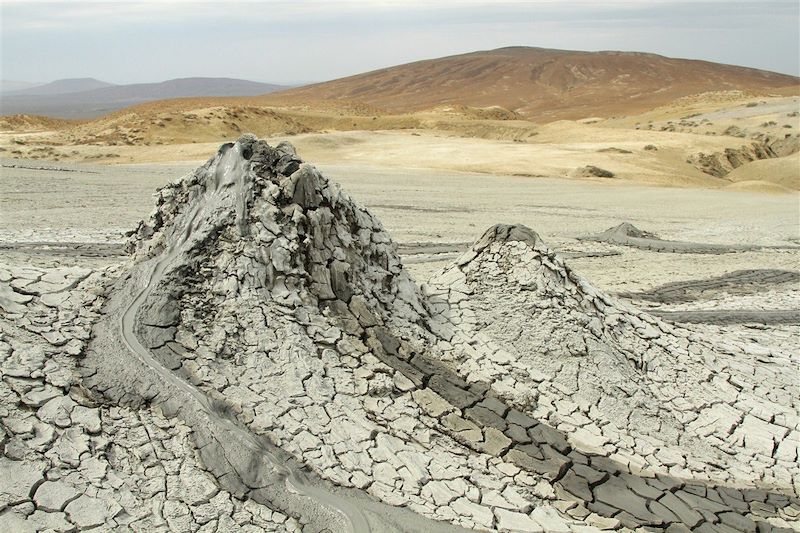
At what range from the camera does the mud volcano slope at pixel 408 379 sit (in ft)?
11.1

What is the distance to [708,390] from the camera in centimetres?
466

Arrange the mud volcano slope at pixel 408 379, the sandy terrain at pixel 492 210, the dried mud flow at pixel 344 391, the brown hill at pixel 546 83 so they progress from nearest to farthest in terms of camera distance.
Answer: the dried mud flow at pixel 344 391, the mud volcano slope at pixel 408 379, the sandy terrain at pixel 492 210, the brown hill at pixel 546 83

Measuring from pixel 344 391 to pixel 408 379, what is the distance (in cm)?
45

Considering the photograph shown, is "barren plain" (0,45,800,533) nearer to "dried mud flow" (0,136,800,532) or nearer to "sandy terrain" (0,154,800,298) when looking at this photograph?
"dried mud flow" (0,136,800,532)

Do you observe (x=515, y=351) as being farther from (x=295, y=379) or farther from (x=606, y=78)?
(x=606, y=78)

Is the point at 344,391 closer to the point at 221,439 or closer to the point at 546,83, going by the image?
the point at 221,439

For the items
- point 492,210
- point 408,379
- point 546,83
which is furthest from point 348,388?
point 546,83

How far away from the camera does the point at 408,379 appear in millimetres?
4043

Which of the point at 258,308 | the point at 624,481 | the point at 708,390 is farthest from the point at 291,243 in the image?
the point at 708,390

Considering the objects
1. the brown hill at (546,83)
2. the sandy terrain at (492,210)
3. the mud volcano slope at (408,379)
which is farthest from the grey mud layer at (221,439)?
the brown hill at (546,83)

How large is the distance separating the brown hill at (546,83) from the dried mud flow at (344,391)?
49005mm

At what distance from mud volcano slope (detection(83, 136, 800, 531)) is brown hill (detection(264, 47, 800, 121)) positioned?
1928 inches

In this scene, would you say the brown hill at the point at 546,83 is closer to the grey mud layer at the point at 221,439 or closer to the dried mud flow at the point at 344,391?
the dried mud flow at the point at 344,391

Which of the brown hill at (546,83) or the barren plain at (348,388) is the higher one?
the brown hill at (546,83)
